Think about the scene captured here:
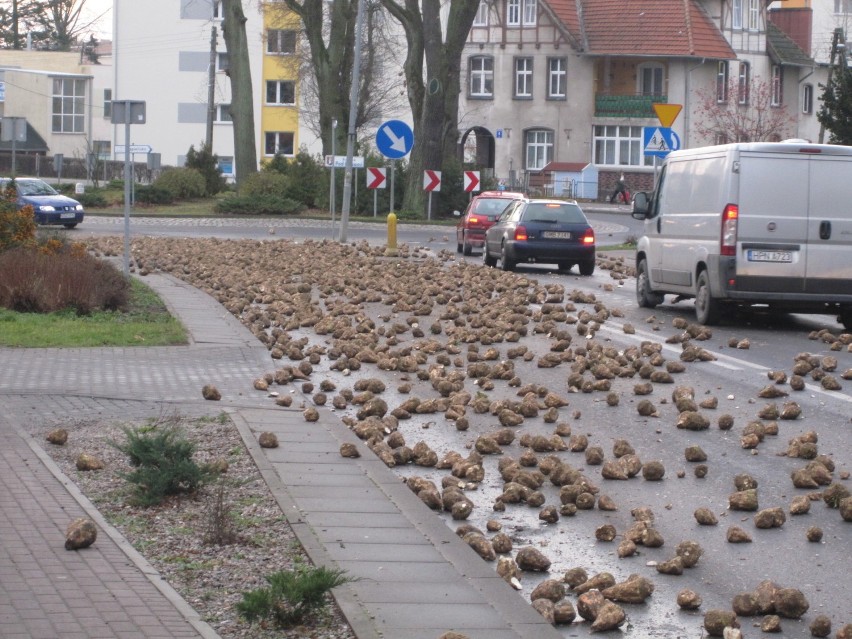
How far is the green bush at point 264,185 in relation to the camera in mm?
52156

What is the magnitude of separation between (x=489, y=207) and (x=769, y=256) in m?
18.2

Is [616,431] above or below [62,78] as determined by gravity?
below

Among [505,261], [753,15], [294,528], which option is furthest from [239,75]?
[294,528]

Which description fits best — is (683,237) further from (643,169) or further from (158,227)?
(643,169)

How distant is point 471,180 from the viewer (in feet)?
158

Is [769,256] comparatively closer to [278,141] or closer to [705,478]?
[705,478]

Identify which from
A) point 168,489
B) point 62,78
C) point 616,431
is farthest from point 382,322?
point 62,78

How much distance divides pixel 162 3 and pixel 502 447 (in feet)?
265

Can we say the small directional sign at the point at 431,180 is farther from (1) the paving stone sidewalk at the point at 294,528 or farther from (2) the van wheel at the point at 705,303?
(1) the paving stone sidewalk at the point at 294,528

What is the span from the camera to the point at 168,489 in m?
7.36

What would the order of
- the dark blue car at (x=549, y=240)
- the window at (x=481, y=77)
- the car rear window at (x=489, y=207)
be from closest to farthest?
the dark blue car at (x=549, y=240)
the car rear window at (x=489, y=207)
the window at (x=481, y=77)

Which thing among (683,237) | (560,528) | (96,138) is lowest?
(560,528)

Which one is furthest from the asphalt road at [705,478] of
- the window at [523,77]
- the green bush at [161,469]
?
the window at [523,77]

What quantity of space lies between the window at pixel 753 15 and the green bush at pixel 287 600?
75983mm
